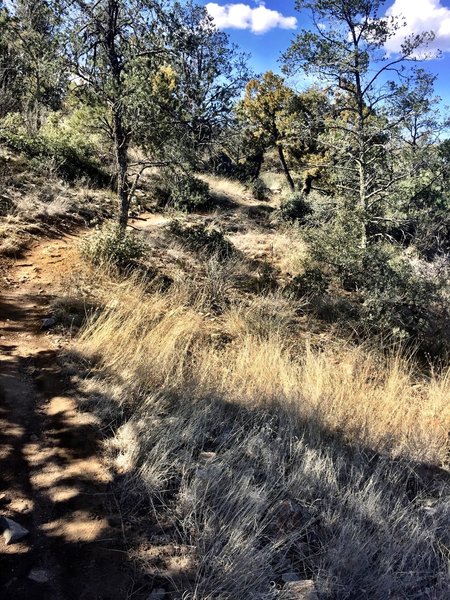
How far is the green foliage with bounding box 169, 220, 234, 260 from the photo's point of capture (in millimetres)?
9703

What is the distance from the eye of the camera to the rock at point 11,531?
7.22 feet

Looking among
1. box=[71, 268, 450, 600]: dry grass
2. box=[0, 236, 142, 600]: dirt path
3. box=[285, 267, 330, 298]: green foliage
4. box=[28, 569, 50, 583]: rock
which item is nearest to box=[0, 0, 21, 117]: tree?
box=[285, 267, 330, 298]: green foliage

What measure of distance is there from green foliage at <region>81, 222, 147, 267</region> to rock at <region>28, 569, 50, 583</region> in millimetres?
5162

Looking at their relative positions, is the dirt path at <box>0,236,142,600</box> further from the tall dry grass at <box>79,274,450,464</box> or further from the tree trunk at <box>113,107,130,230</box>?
the tree trunk at <box>113,107,130,230</box>

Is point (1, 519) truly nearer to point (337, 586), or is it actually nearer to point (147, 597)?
point (147, 597)

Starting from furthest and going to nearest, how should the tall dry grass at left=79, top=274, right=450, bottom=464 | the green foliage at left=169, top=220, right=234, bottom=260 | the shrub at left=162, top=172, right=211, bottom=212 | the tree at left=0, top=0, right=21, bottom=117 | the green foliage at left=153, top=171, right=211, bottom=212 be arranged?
the tree at left=0, top=0, right=21, bottom=117
the green foliage at left=153, top=171, right=211, bottom=212
the green foliage at left=169, top=220, right=234, bottom=260
the shrub at left=162, top=172, right=211, bottom=212
the tall dry grass at left=79, top=274, right=450, bottom=464

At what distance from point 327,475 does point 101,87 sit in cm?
643

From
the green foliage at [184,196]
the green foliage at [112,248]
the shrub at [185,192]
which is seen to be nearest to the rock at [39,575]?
the green foliage at [112,248]

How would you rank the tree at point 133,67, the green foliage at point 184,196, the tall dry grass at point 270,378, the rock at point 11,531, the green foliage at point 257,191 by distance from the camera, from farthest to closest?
the green foliage at point 257,191 → the green foliage at point 184,196 → the tree at point 133,67 → the tall dry grass at point 270,378 → the rock at point 11,531

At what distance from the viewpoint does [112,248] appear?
286 inches

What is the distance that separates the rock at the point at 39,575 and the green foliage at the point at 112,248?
516cm

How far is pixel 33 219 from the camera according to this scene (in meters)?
8.40

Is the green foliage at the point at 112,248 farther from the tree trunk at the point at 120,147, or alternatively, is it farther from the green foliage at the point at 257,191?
the green foliage at the point at 257,191

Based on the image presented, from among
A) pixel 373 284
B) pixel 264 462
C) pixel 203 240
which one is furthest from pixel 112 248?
pixel 264 462
